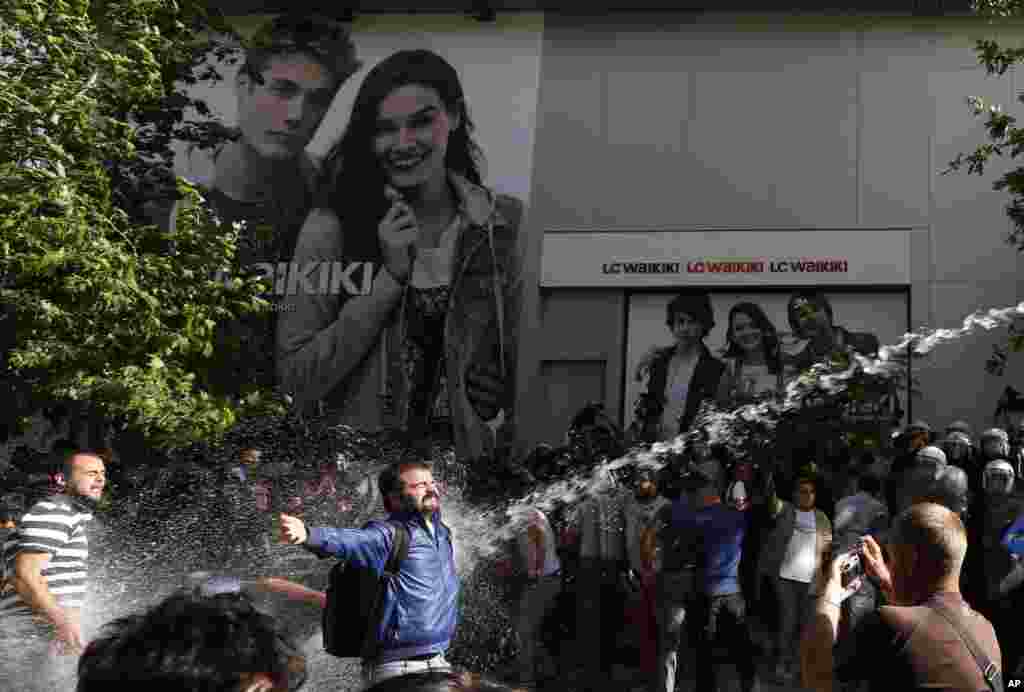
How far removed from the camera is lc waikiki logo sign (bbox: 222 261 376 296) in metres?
24.2

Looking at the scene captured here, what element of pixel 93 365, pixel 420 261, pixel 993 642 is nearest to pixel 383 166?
pixel 420 261

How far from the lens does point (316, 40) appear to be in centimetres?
2533

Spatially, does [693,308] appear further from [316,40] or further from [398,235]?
[316,40]

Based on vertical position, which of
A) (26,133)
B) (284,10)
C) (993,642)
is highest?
(284,10)

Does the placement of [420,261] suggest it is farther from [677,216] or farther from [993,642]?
[993,642]

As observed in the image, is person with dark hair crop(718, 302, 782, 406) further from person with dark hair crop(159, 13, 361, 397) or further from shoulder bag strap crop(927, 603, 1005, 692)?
shoulder bag strap crop(927, 603, 1005, 692)

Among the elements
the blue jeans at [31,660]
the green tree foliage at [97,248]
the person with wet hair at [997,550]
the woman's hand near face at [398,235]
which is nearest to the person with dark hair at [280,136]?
the woman's hand near face at [398,235]

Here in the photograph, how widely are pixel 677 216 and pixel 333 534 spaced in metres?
17.2

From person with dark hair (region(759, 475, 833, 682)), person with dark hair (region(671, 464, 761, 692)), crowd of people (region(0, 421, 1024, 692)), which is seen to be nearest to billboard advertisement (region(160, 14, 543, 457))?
crowd of people (region(0, 421, 1024, 692))

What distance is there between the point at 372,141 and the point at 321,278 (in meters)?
2.28

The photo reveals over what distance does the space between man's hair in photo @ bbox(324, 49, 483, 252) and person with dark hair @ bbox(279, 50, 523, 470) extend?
15 mm

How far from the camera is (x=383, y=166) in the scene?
2459 cm

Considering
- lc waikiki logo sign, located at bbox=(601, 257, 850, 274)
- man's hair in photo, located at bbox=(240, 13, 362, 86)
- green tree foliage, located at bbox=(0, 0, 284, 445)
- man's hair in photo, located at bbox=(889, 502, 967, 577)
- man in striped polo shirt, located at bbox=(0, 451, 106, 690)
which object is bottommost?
man in striped polo shirt, located at bbox=(0, 451, 106, 690)

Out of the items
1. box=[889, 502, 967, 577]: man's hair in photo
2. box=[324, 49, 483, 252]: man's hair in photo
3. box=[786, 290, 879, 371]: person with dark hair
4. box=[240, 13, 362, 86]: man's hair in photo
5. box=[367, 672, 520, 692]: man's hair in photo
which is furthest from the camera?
box=[240, 13, 362, 86]: man's hair in photo
